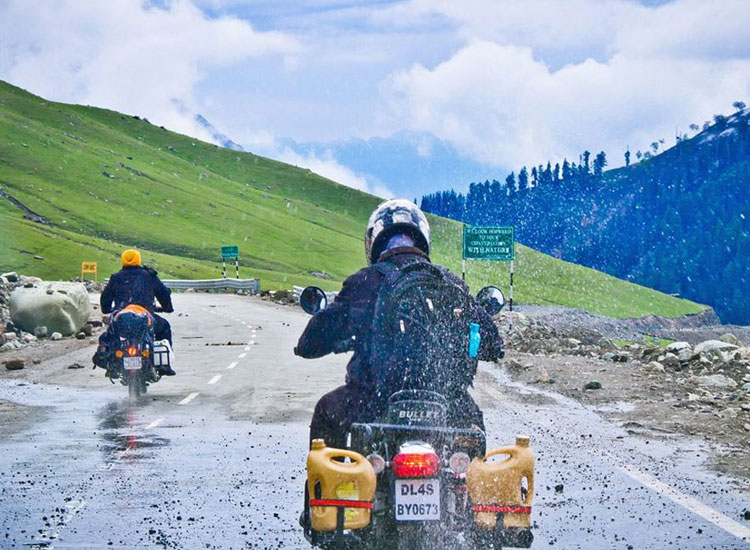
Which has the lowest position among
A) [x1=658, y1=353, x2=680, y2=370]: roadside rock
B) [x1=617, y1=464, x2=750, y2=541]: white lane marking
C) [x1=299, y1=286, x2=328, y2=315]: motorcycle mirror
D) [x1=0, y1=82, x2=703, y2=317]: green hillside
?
[x1=617, y1=464, x2=750, y2=541]: white lane marking

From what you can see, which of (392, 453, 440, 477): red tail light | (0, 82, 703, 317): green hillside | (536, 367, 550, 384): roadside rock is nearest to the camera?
(392, 453, 440, 477): red tail light

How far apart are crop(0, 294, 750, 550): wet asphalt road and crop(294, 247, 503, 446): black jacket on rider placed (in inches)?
61.6

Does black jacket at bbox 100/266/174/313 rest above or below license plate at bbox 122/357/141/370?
above

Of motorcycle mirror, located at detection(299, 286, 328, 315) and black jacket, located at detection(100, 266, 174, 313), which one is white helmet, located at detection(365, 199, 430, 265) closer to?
motorcycle mirror, located at detection(299, 286, 328, 315)

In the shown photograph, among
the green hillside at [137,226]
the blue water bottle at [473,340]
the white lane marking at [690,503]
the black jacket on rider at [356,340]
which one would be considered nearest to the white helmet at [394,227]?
the black jacket on rider at [356,340]

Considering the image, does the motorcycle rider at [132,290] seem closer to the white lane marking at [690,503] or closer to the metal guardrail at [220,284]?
the white lane marking at [690,503]

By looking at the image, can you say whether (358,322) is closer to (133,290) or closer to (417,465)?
(417,465)

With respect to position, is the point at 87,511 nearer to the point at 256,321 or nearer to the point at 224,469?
the point at 224,469

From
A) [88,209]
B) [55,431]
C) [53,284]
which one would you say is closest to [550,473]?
[55,431]

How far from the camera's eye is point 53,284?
111 ft

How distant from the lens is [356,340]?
6.27 meters

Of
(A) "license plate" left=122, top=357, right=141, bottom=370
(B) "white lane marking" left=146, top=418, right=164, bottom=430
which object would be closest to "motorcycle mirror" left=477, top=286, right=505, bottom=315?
(B) "white lane marking" left=146, top=418, right=164, bottom=430

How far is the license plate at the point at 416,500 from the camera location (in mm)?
5504

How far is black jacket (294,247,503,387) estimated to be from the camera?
6.22 meters
